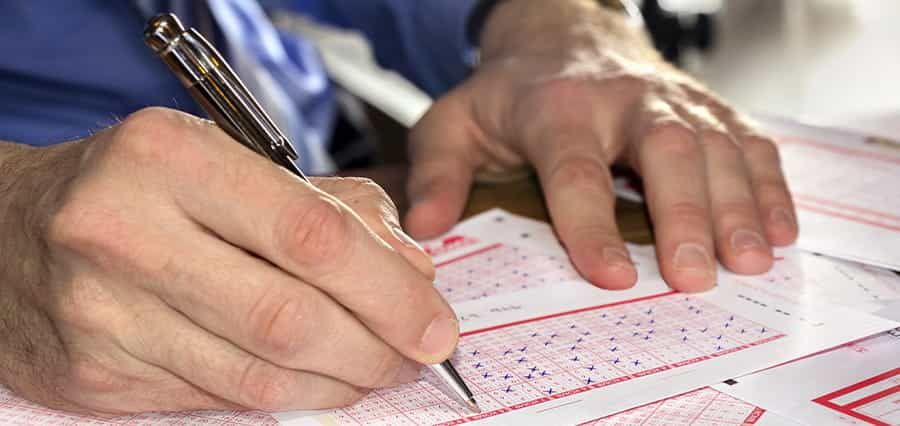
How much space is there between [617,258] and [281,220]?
1.05 feet

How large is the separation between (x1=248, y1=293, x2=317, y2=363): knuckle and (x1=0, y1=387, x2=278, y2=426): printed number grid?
0.21ft

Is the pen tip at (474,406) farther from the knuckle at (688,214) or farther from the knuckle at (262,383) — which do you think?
the knuckle at (688,214)

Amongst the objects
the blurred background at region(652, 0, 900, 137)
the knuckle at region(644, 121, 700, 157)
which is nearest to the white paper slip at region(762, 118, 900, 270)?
the knuckle at region(644, 121, 700, 157)

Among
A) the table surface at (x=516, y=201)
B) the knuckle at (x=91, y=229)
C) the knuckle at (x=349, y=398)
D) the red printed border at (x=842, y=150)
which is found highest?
the knuckle at (x=91, y=229)

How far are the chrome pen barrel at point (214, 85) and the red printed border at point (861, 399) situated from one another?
321mm

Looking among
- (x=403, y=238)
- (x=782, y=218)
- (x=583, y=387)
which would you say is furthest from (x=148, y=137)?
(x=782, y=218)

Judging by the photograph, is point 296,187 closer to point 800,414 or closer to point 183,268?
point 183,268

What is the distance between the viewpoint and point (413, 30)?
4.50 feet

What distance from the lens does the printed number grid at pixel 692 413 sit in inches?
22.0

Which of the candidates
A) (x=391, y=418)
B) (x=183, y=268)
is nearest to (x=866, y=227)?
(x=391, y=418)

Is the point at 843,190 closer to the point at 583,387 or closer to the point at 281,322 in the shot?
the point at 583,387

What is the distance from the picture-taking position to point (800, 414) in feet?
1.85

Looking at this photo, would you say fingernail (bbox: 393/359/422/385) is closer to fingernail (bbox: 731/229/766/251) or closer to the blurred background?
fingernail (bbox: 731/229/766/251)

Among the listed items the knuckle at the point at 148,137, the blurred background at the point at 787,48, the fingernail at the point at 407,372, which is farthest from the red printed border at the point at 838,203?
the blurred background at the point at 787,48
